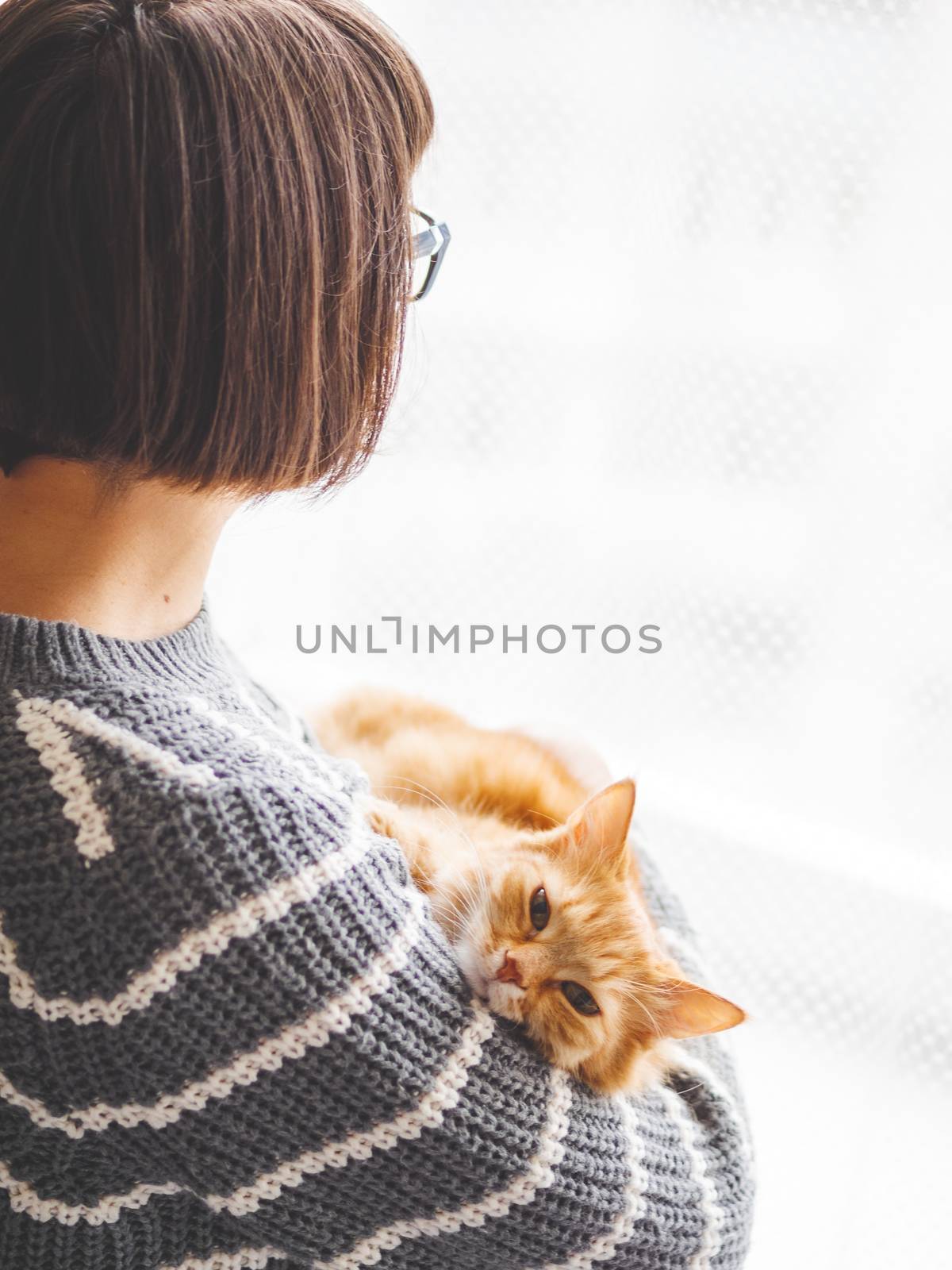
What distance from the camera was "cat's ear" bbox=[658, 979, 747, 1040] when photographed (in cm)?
99

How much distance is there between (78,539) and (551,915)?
626 mm

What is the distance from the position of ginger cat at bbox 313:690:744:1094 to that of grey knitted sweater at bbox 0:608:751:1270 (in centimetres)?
13

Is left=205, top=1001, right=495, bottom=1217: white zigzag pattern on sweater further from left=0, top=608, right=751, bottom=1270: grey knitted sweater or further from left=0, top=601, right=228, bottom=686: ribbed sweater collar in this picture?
left=0, top=601, right=228, bottom=686: ribbed sweater collar

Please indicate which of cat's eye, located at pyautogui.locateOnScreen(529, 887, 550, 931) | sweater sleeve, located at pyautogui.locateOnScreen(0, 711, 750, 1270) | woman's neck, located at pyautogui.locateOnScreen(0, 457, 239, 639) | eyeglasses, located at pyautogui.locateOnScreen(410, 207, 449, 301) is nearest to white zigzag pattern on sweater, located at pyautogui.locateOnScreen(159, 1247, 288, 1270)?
sweater sleeve, located at pyautogui.locateOnScreen(0, 711, 750, 1270)

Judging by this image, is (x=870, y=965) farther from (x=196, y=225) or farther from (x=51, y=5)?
(x=51, y=5)

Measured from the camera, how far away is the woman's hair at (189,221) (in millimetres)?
676

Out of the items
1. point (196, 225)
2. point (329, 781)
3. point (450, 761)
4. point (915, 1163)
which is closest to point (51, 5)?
point (196, 225)

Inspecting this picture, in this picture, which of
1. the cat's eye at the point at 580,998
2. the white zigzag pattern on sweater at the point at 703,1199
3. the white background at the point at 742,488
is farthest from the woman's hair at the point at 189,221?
the white zigzag pattern on sweater at the point at 703,1199

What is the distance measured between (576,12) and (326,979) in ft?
3.79

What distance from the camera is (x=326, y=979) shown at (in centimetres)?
70

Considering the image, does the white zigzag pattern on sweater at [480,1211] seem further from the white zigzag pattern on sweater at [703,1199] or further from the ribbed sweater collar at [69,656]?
the ribbed sweater collar at [69,656]

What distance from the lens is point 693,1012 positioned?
1.02 meters

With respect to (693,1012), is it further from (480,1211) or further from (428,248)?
(428,248)

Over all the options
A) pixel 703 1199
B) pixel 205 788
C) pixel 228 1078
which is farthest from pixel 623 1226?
pixel 205 788
